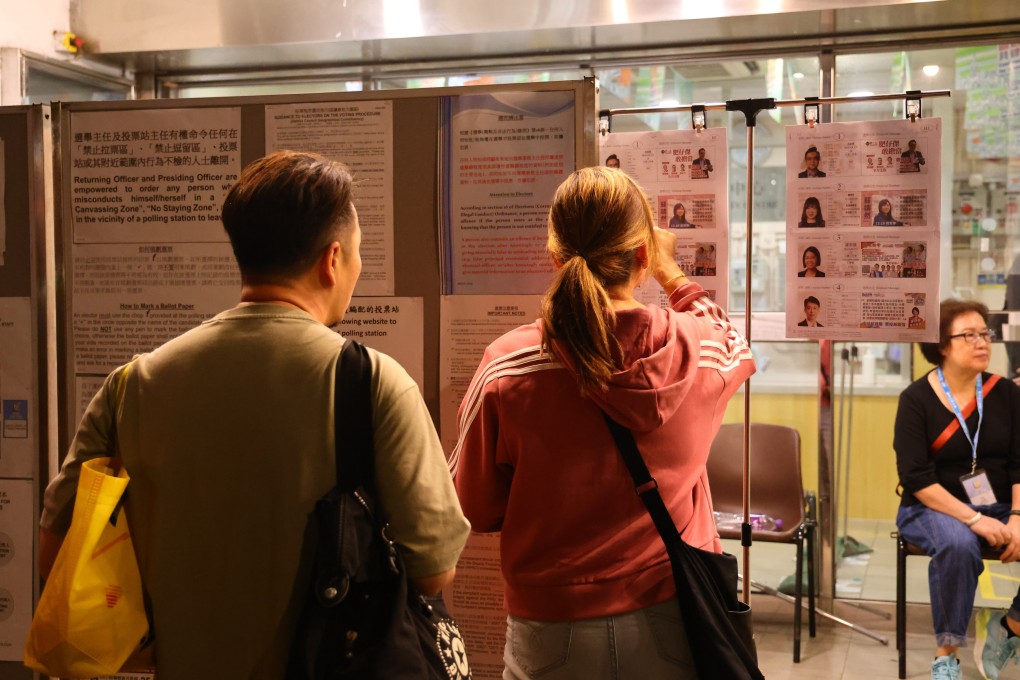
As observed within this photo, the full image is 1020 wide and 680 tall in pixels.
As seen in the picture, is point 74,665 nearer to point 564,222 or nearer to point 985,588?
point 564,222

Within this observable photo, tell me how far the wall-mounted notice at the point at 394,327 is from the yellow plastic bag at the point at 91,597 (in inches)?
39.0

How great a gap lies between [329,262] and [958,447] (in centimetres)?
334

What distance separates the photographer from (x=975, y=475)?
154 inches

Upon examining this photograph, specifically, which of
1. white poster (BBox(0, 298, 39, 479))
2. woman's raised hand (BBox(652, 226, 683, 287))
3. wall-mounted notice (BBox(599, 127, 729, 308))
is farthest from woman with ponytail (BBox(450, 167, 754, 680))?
wall-mounted notice (BBox(599, 127, 729, 308))

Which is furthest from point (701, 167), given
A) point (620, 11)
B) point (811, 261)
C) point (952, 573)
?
point (952, 573)

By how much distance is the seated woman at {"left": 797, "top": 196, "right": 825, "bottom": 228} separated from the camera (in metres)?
3.82

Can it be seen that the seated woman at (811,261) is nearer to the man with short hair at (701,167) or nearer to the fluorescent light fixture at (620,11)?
the man with short hair at (701,167)

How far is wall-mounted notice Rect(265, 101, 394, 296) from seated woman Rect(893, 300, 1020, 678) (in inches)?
101

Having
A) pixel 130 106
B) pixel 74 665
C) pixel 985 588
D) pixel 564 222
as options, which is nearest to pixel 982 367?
pixel 985 588

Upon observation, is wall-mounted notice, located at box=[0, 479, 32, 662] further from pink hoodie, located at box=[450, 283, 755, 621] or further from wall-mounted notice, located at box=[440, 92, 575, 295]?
pink hoodie, located at box=[450, 283, 755, 621]

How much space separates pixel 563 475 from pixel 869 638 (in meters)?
3.25

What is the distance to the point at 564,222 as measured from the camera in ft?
5.72

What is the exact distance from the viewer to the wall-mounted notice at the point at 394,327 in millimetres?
2359

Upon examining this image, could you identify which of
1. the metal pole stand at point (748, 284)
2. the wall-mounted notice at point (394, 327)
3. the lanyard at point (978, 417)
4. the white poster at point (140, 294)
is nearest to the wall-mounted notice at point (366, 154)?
the wall-mounted notice at point (394, 327)
